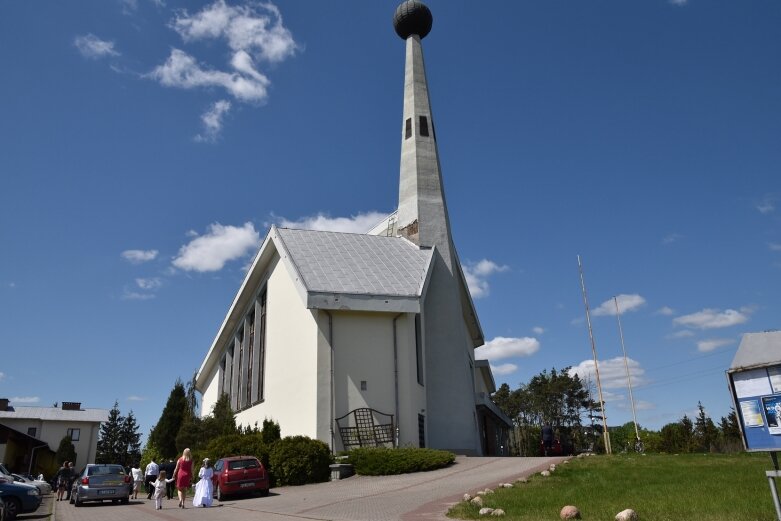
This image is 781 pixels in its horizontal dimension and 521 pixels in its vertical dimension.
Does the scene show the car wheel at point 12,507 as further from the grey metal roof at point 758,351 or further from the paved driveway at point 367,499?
the grey metal roof at point 758,351

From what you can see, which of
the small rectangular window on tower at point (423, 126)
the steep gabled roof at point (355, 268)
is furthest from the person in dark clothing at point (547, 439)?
the small rectangular window on tower at point (423, 126)

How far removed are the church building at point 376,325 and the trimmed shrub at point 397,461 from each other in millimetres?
3772

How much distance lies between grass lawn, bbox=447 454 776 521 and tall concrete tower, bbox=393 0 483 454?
12.4 metres

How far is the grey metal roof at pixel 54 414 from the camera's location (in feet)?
202

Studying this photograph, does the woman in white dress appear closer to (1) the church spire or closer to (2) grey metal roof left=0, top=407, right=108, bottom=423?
(1) the church spire

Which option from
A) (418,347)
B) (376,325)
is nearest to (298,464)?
(376,325)

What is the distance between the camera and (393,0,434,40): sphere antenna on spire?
37.6 metres

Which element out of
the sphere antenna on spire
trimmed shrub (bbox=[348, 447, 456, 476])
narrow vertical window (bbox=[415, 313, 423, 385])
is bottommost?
trimmed shrub (bbox=[348, 447, 456, 476])

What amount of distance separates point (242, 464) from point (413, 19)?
29198mm

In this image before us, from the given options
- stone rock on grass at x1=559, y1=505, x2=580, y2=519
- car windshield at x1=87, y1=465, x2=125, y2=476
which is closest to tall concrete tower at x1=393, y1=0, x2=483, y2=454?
car windshield at x1=87, y1=465, x2=125, y2=476

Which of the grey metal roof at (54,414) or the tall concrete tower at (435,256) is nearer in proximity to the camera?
the tall concrete tower at (435,256)

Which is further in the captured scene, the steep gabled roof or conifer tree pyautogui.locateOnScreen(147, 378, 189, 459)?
conifer tree pyautogui.locateOnScreen(147, 378, 189, 459)

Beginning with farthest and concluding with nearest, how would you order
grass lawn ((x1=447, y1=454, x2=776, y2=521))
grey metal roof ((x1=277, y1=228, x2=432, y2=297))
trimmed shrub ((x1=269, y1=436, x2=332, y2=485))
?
1. grey metal roof ((x1=277, y1=228, x2=432, y2=297))
2. trimmed shrub ((x1=269, y1=436, x2=332, y2=485))
3. grass lawn ((x1=447, y1=454, x2=776, y2=521))

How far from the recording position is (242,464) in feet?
59.5
